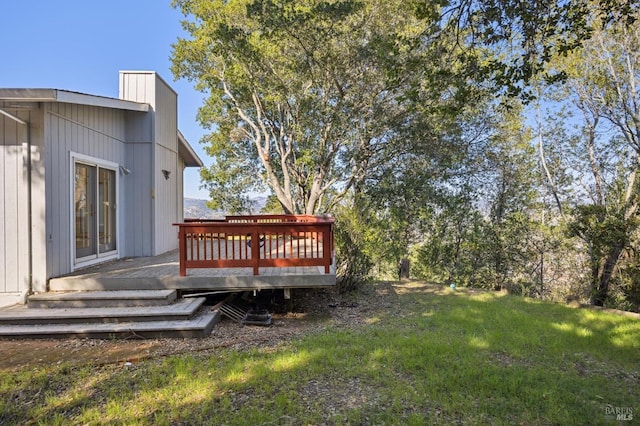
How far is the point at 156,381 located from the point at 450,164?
10640 mm

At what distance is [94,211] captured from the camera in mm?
6363

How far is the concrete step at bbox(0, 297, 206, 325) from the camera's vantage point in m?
4.51

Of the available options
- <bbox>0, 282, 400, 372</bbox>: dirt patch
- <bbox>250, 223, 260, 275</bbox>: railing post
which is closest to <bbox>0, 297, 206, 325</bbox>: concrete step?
<bbox>0, 282, 400, 372</bbox>: dirt patch

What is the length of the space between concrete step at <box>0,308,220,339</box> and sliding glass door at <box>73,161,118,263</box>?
1675 mm

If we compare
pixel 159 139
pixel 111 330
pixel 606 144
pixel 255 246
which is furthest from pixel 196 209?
pixel 606 144

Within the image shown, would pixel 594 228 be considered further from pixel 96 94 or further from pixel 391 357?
pixel 96 94

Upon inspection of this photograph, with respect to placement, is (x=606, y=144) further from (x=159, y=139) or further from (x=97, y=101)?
(x=97, y=101)

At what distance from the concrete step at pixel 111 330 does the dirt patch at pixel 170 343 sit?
7 cm

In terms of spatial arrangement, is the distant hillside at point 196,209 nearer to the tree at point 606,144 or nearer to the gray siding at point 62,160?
the gray siding at point 62,160

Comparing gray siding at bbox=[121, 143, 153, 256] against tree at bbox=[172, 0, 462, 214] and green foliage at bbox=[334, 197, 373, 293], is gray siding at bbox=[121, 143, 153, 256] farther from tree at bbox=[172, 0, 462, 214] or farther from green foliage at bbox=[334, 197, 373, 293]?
tree at bbox=[172, 0, 462, 214]

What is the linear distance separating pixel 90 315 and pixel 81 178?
8.56 ft

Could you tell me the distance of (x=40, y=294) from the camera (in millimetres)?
5008

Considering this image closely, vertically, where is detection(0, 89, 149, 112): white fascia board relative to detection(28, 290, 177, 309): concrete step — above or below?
above

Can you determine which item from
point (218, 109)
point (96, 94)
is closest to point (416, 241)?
point (218, 109)
